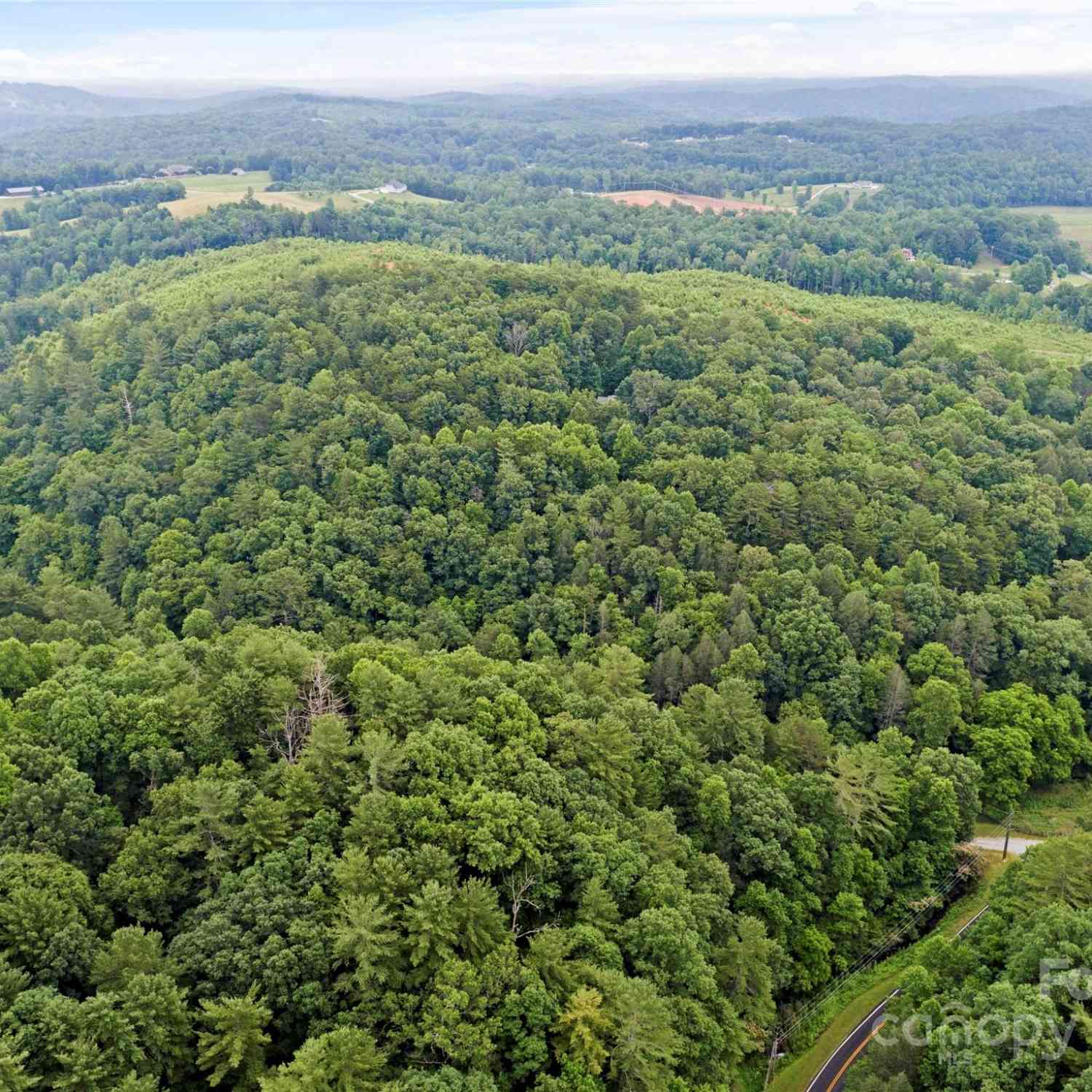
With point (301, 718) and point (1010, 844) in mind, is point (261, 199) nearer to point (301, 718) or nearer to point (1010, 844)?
point (301, 718)

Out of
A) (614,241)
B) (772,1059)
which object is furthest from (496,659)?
(614,241)

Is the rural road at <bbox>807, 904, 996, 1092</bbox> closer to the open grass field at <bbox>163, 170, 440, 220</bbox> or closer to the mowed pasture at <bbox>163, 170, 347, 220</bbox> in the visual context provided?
the open grass field at <bbox>163, 170, 440, 220</bbox>

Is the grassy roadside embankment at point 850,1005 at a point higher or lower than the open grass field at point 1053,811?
lower

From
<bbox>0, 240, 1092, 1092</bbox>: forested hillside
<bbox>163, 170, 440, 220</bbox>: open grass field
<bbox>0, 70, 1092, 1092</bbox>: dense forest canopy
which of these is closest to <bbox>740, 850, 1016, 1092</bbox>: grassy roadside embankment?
<bbox>0, 70, 1092, 1092</bbox>: dense forest canopy

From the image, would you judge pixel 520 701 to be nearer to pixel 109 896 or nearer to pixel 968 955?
pixel 109 896

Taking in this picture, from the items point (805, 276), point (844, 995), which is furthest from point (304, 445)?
point (805, 276)

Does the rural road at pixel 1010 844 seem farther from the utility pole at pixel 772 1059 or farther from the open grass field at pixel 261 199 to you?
the open grass field at pixel 261 199

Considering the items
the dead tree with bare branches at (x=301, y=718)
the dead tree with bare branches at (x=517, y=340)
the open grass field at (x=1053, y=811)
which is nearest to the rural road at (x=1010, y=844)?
the open grass field at (x=1053, y=811)
